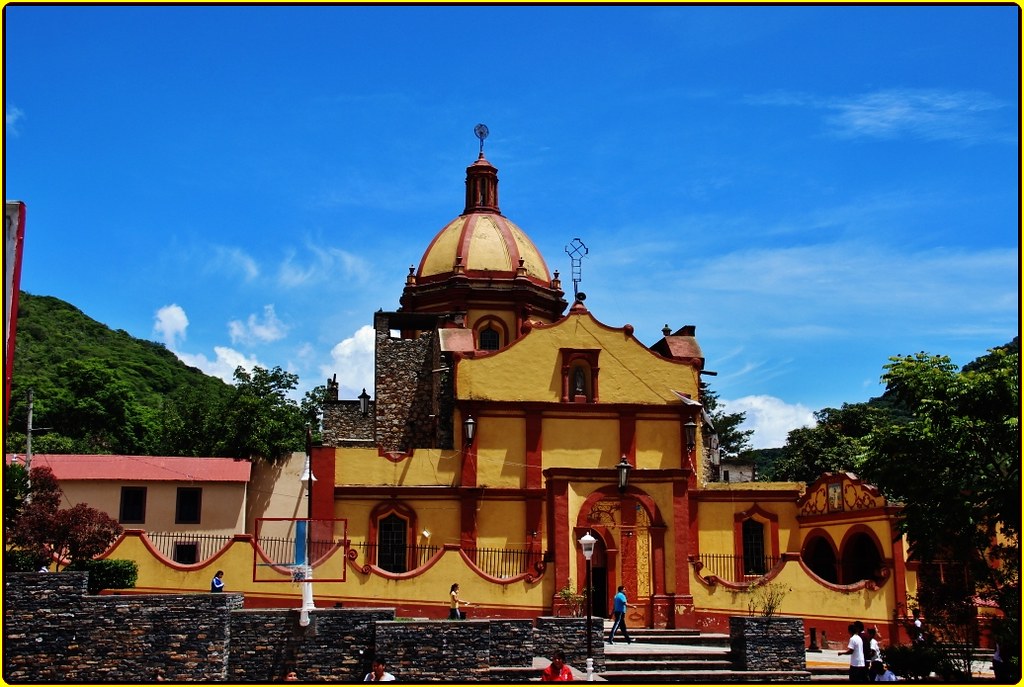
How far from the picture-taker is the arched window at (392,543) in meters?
30.8

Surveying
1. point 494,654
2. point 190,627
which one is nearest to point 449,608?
point 494,654

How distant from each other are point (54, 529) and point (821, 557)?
69.5 feet

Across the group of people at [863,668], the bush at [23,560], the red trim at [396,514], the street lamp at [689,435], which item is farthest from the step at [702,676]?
the bush at [23,560]

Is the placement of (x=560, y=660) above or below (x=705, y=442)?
below

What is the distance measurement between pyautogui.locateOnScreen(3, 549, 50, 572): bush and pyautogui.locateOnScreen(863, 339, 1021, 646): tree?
1780 cm

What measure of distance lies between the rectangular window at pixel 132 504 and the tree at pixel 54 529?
7.58 meters

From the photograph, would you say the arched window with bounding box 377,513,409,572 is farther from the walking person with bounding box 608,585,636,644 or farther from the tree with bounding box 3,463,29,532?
the tree with bounding box 3,463,29,532

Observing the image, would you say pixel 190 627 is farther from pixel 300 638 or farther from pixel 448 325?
pixel 448 325

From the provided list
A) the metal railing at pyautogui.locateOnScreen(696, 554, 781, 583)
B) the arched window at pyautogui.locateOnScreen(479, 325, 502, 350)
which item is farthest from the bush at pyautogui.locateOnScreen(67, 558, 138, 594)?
the arched window at pyautogui.locateOnScreen(479, 325, 502, 350)

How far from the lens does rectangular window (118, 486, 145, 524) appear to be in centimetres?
3400

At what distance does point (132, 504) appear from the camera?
1342 inches

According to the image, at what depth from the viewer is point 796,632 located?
2230 centimetres

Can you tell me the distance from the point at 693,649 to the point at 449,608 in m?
5.83

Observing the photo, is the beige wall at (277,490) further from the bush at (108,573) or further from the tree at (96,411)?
the tree at (96,411)
